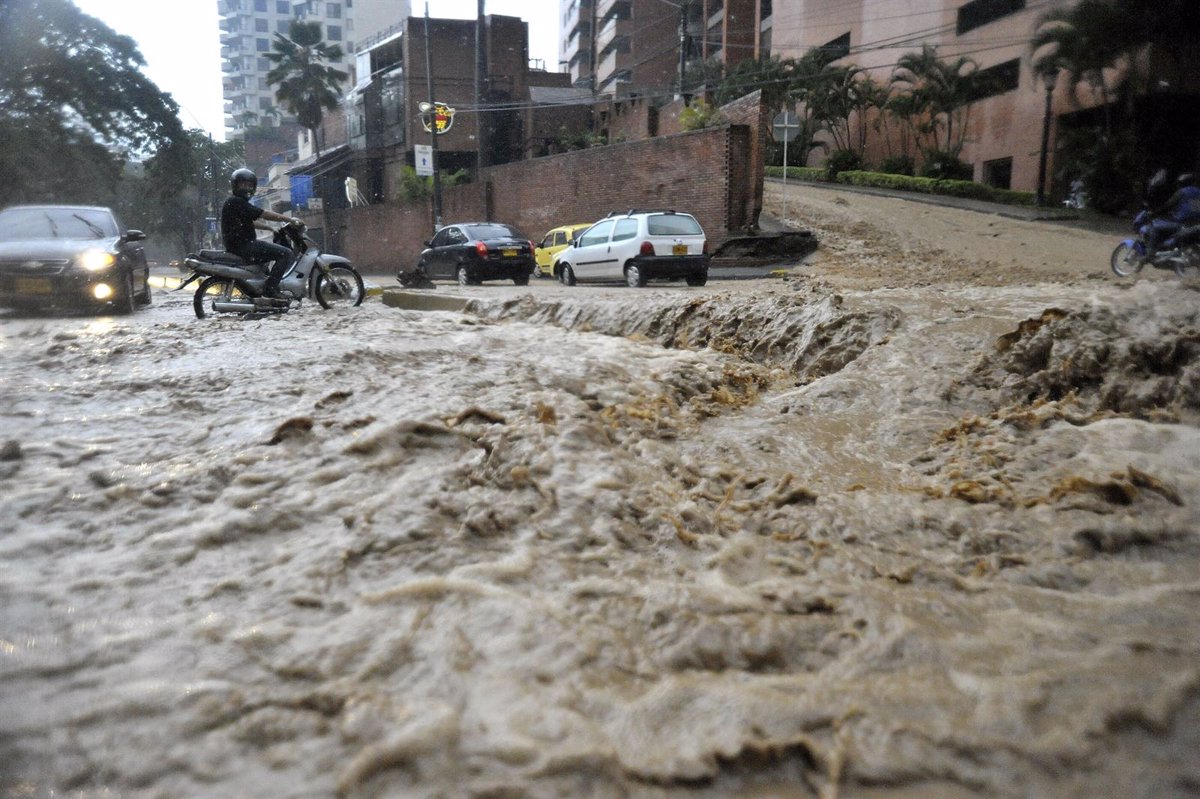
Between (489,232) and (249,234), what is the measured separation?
895 centimetres

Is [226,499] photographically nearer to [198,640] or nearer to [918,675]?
[198,640]

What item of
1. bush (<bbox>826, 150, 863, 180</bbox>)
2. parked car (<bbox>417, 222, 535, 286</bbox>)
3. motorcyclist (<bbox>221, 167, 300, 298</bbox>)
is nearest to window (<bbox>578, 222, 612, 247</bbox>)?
parked car (<bbox>417, 222, 535, 286</bbox>)

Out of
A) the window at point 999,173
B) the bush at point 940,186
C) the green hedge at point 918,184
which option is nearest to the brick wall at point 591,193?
the bush at point 940,186

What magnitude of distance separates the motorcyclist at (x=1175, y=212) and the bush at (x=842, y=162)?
2259 centimetres

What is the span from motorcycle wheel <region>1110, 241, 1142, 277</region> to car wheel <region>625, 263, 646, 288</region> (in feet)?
23.0

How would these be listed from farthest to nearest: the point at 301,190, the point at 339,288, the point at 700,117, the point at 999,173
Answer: the point at 301,190 → the point at 999,173 → the point at 700,117 → the point at 339,288

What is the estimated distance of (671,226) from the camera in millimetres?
15172

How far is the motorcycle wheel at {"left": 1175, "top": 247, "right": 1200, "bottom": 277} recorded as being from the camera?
9742 mm

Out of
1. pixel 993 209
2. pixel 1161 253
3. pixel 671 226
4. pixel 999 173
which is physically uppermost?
pixel 999 173

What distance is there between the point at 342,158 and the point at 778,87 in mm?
21090

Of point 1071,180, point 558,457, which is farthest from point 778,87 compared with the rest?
point 558,457

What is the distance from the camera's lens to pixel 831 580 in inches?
119

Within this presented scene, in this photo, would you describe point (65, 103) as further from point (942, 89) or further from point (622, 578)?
point (622, 578)

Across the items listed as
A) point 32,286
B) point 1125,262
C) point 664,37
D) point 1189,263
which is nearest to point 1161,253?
point 1189,263
